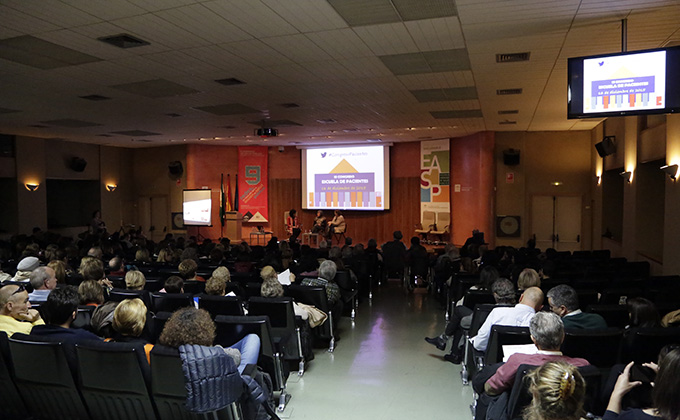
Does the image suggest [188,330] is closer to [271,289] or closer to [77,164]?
[271,289]

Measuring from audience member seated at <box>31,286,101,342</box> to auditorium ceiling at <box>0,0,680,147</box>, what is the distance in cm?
279

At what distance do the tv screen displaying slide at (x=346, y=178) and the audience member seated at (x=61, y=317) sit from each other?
49.6 feet

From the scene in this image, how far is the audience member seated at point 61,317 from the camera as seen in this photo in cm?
330

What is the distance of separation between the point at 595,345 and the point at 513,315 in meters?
0.78

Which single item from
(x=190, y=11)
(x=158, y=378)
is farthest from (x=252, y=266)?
(x=158, y=378)

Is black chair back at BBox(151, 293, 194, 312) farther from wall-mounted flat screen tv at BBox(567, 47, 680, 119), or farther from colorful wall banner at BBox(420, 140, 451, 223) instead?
colorful wall banner at BBox(420, 140, 451, 223)

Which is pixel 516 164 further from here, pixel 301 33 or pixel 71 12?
pixel 71 12

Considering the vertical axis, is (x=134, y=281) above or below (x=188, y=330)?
below

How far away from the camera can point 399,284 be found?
10539mm

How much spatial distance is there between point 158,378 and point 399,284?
8.06 metres

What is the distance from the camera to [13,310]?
12.1 ft

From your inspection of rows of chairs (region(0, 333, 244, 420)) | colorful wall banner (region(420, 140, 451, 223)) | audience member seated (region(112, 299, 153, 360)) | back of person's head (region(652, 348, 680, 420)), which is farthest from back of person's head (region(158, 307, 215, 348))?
colorful wall banner (region(420, 140, 451, 223))

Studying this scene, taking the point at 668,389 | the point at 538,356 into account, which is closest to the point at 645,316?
the point at 538,356

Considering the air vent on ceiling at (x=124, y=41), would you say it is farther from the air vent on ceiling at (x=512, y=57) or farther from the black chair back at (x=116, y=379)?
the air vent on ceiling at (x=512, y=57)
